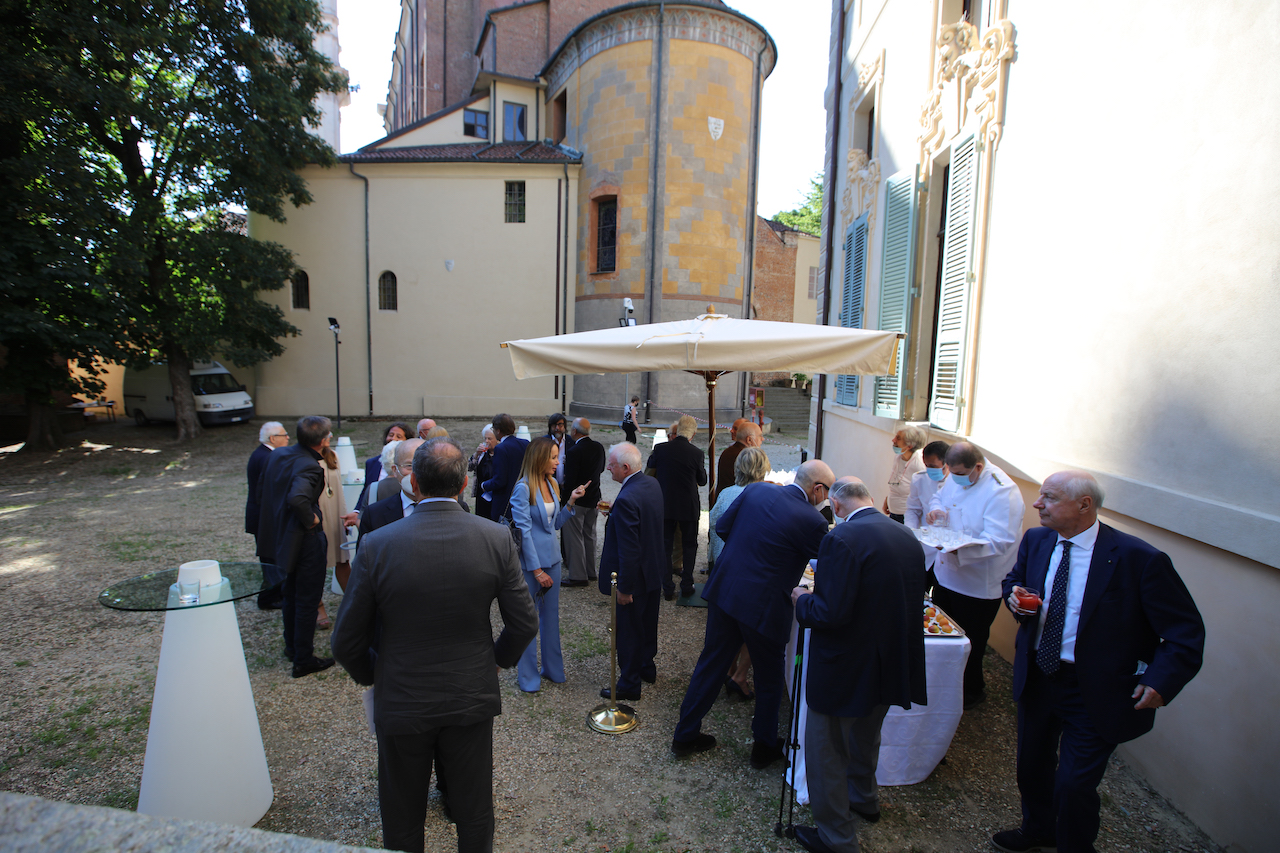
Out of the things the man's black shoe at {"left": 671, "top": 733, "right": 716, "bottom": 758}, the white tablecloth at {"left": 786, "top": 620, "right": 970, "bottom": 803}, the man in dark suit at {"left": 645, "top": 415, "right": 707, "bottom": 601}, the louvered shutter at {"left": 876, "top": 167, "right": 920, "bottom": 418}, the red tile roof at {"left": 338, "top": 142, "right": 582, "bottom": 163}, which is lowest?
the man's black shoe at {"left": 671, "top": 733, "right": 716, "bottom": 758}

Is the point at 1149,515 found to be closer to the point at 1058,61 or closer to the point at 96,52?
the point at 1058,61

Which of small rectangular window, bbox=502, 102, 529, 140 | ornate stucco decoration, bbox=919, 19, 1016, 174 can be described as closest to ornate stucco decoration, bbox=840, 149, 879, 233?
ornate stucco decoration, bbox=919, 19, 1016, 174

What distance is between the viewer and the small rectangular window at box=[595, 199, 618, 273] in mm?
21734

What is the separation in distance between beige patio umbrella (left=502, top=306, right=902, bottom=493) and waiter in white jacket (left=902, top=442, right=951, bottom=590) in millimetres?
816

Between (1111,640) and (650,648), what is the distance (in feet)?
9.31

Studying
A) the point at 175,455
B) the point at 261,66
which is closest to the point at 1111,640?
the point at 175,455

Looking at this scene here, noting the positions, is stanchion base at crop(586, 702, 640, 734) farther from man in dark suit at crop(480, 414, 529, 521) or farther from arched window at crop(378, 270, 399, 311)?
arched window at crop(378, 270, 399, 311)

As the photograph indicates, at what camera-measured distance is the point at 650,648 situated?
15.3 feet

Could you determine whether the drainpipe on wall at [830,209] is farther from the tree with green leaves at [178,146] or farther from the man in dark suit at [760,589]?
the tree with green leaves at [178,146]

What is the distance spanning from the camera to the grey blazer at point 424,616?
2428 mm

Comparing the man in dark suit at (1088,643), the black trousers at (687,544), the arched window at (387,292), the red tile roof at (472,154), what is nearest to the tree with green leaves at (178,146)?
the red tile roof at (472,154)

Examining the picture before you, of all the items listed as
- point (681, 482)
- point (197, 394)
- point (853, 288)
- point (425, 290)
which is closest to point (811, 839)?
point (681, 482)

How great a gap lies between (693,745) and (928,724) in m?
1.34

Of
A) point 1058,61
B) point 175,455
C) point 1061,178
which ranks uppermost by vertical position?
point 1058,61
